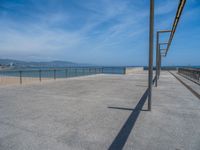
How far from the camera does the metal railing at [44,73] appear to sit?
388 inches

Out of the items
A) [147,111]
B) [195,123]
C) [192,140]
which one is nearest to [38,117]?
[147,111]

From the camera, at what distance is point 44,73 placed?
11172 mm

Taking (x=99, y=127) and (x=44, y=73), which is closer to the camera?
(x=99, y=127)

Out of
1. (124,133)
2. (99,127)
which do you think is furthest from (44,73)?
(124,133)

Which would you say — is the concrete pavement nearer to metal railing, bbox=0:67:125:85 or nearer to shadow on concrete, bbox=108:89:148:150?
shadow on concrete, bbox=108:89:148:150

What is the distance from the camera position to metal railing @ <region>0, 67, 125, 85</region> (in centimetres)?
986

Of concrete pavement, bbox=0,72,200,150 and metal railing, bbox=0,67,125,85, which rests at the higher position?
metal railing, bbox=0,67,125,85

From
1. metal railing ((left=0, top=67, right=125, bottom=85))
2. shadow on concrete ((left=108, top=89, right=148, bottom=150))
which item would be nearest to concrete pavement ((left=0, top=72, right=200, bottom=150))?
shadow on concrete ((left=108, top=89, right=148, bottom=150))

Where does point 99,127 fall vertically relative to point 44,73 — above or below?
below

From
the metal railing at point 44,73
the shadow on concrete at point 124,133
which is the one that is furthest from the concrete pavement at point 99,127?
the metal railing at point 44,73

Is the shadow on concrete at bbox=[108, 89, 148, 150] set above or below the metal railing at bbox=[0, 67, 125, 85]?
below

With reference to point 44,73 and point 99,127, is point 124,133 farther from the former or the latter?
point 44,73

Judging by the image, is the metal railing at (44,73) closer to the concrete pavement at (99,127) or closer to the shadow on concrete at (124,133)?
the concrete pavement at (99,127)

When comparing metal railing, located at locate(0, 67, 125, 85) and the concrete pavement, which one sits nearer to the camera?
the concrete pavement
